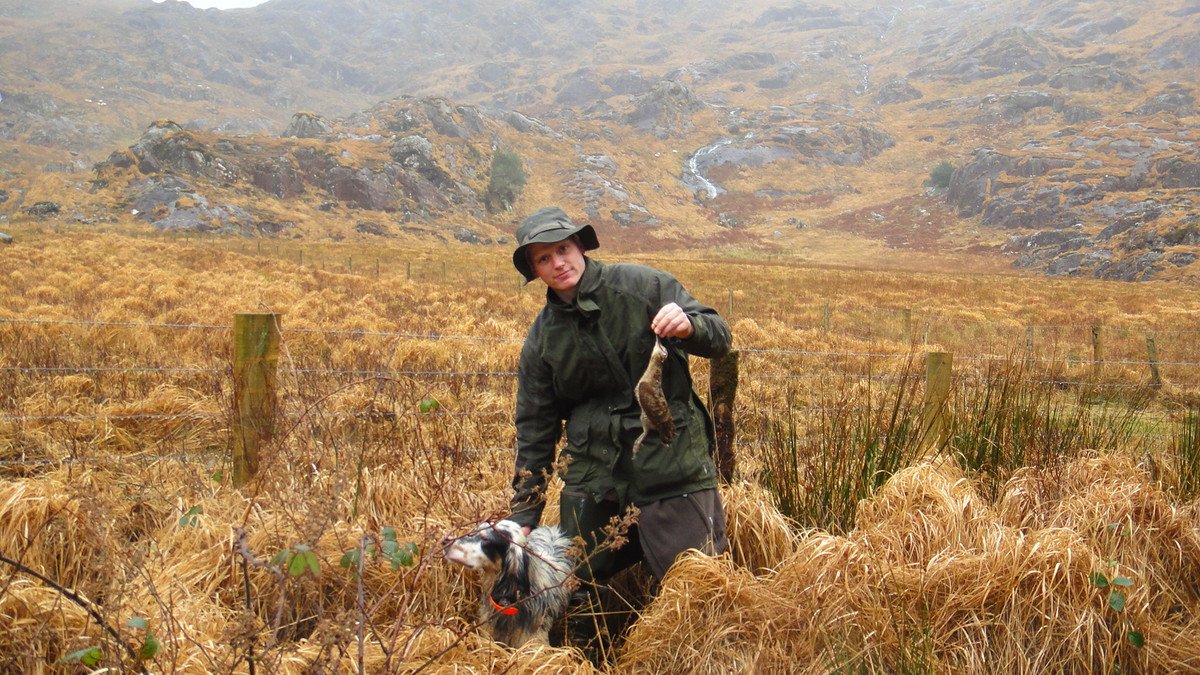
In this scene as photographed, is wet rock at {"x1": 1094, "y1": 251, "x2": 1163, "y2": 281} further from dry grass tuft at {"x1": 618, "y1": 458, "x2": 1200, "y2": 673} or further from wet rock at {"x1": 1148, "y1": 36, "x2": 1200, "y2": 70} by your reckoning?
wet rock at {"x1": 1148, "y1": 36, "x2": 1200, "y2": 70}

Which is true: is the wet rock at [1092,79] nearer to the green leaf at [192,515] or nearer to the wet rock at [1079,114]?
the wet rock at [1079,114]

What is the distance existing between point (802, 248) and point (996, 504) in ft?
175

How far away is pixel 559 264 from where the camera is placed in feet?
8.21

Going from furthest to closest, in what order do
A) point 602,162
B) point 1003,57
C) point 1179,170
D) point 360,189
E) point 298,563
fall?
point 1003,57 < point 602,162 < point 1179,170 < point 360,189 < point 298,563

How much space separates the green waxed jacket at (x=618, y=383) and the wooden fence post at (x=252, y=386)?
1.71 metres

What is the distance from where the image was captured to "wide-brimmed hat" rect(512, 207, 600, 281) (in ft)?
7.95

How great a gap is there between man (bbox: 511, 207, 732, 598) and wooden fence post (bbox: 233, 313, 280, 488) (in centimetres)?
170

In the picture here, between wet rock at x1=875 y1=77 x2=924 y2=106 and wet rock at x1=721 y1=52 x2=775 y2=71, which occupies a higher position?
wet rock at x1=721 y1=52 x2=775 y2=71

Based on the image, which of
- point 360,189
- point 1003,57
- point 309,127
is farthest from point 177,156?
point 1003,57

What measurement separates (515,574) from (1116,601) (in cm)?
202

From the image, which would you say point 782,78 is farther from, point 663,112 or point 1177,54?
point 1177,54

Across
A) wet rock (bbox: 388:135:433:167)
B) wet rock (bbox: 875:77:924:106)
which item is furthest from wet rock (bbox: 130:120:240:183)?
wet rock (bbox: 875:77:924:106)

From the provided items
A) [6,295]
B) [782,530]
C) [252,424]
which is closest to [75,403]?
[252,424]

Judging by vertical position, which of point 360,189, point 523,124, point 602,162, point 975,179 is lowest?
point 360,189
